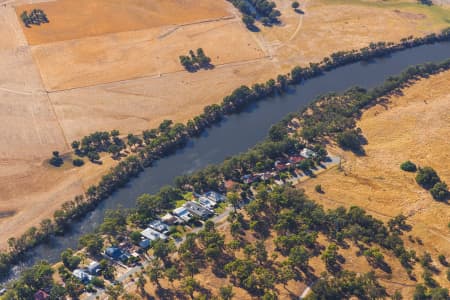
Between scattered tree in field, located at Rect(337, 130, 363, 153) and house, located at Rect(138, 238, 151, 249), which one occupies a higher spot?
scattered tree in field, located at Rect(337, 130, 363, 153)

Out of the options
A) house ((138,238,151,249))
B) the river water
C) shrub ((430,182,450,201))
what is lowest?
shrub ((430,182,450,201))

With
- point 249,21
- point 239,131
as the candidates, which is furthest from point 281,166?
point 249,21

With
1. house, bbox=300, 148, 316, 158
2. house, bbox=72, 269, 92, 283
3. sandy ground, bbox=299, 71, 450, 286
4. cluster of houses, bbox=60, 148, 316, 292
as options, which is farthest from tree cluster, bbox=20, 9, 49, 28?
sandy ground, bbox=299, 71, 450, 286

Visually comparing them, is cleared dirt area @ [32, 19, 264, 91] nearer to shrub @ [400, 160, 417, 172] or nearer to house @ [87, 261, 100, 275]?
shrub @ [400, 160, 417, 172]

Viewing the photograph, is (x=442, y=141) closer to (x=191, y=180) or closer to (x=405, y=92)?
(x=405, y=92)

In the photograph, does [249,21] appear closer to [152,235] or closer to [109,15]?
[109,15]

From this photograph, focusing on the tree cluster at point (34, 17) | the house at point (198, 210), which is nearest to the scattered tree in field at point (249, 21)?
the tree cluster at point (34, 17)
